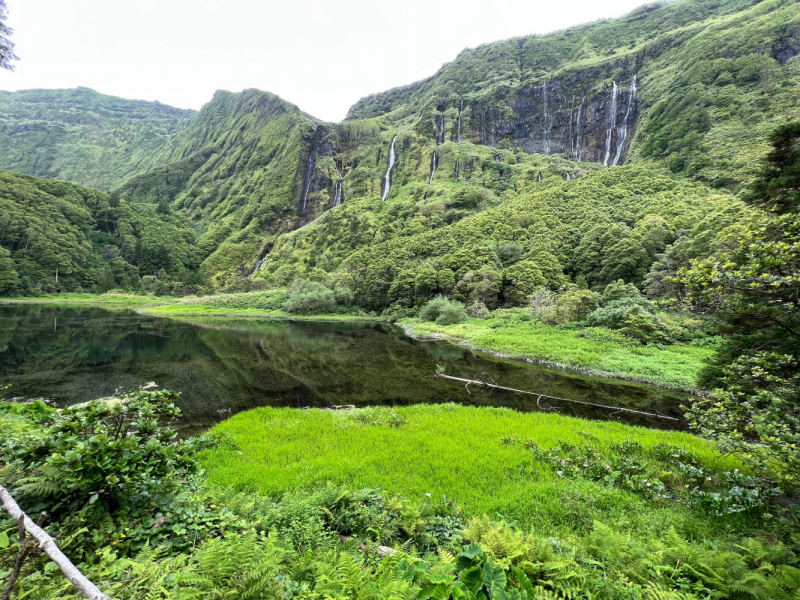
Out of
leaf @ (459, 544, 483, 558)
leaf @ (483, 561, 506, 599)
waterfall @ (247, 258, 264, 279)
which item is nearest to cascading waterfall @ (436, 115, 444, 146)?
waterfall @ (247, 258, 264, 279)

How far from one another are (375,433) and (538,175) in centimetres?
11637

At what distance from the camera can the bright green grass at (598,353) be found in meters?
21.9

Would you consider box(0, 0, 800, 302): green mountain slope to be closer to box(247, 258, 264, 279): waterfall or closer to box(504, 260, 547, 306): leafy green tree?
box(504, 260, 547, 306): leafy green tree

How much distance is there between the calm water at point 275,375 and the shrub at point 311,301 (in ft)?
124

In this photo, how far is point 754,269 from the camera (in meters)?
4.87

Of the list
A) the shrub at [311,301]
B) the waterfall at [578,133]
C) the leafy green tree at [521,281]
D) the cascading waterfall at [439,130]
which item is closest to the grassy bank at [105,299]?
the shrub at [311,301]

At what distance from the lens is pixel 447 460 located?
31.6ft

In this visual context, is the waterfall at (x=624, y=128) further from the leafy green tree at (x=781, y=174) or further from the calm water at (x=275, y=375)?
the leafy green tree at (x=781, y=174)

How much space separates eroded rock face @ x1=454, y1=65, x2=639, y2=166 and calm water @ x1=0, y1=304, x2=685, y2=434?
121626mm

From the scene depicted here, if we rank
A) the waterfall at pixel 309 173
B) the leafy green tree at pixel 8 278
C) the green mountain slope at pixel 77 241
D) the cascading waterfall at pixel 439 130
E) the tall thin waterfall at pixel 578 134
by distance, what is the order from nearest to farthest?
the leafy green tree at pixel 8 278
the green mountain slope at pixel 77 241
the tall thin waterfall at pixel 578 134
the cascading waterfall at pixel 439 130
the waterfall at pixel 309 173

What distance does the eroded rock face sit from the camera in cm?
11762

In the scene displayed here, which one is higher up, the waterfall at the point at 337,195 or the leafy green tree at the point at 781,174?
the waterfall at the point at 337,195

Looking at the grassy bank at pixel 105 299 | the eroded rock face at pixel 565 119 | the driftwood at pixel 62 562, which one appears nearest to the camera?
the driftwood at pixel 62 562

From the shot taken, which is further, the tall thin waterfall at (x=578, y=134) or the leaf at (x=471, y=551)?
the tall thin waterfall at (x=578, y=134)
